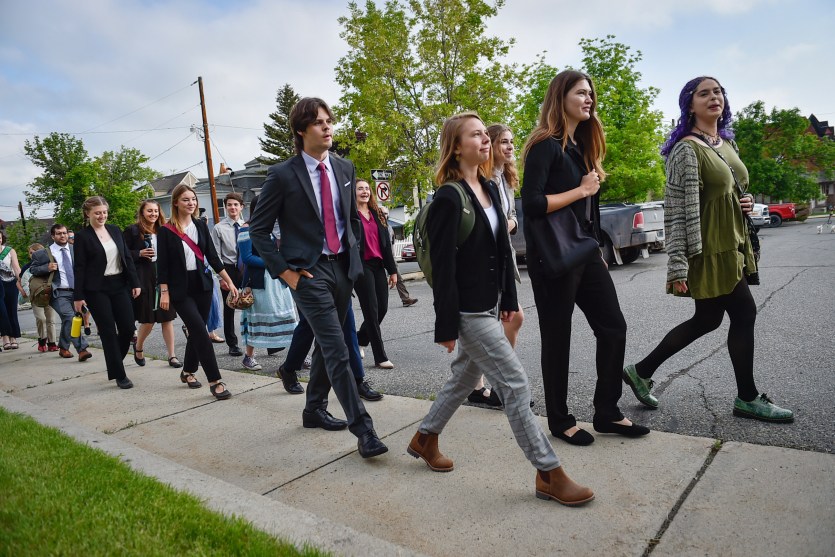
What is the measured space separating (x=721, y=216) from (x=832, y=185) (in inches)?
3515

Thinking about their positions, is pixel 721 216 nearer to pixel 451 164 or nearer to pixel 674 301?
pixel 451 164

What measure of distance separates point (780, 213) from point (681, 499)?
31.7 m

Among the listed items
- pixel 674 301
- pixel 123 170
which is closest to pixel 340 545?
pixel 674 301

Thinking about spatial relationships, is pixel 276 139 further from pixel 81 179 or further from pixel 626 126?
pixel 626 126

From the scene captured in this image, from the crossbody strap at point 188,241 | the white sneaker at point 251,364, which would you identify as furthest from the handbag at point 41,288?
the crossbody strap at point 188,241

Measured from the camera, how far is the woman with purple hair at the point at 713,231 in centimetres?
342

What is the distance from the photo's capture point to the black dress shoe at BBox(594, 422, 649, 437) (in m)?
3.30

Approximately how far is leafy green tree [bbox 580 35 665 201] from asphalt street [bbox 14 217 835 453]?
1838 cm

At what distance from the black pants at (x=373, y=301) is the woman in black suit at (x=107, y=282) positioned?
2.46m

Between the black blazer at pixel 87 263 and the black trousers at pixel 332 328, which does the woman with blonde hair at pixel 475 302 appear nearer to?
the black trousers at pixel 332 328

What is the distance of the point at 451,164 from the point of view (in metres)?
3.06

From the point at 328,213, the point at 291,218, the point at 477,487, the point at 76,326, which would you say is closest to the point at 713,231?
the point at 477,487

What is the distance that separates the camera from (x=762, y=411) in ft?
11.2

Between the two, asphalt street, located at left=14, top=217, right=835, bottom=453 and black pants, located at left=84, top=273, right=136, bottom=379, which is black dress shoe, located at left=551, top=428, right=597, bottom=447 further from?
black pants, located at left=84, top=273, right=136, bottom=379
